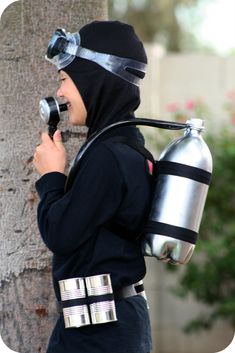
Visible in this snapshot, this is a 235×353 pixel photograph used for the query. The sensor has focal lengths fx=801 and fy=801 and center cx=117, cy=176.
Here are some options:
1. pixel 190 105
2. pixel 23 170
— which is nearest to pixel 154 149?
pixel 190 105

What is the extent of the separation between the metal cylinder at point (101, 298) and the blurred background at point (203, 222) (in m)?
4.24

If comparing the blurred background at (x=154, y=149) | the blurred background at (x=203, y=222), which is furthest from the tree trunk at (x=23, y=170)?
the blurred background at (x=203, y=222)

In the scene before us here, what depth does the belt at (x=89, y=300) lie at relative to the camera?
2438 mm

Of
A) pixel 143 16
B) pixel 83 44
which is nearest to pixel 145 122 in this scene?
pixel 83 44

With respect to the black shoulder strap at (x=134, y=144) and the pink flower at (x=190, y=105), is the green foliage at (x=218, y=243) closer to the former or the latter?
the pink flower at (x=190, y=105)

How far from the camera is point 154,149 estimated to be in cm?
712

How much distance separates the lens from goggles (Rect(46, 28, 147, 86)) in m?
2.56

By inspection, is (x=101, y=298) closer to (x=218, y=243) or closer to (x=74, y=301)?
(x=74, y=301)

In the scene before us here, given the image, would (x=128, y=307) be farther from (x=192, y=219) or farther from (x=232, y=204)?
(x=232, y=204)

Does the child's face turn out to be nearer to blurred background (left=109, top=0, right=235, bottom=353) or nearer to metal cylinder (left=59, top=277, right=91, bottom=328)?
metal cylinder (left=59, top=277, right=91, bottom=328)

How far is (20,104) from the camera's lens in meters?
2.93

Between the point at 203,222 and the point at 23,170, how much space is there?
14.0 ft

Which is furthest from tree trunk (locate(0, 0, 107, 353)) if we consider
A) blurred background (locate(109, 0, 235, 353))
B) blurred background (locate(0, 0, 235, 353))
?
blurred background (locate(109, 0, 235, 353))

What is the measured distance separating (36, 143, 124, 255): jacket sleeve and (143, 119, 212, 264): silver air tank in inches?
5.5
